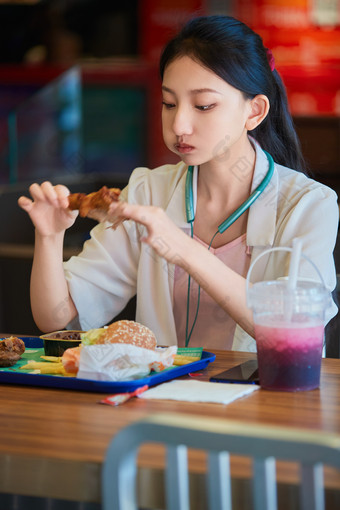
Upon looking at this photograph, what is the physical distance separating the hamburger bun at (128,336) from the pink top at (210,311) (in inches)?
18.4

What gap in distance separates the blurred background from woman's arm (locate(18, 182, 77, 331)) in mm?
4310

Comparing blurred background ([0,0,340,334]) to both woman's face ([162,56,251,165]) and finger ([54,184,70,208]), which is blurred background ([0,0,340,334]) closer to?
woman's face ([162,56,251,165])

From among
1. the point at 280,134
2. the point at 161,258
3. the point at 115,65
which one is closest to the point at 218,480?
the point at 161,258

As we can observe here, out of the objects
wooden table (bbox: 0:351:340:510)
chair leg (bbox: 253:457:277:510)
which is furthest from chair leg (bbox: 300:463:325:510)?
wooden table (bbox: 0:351:340:510)

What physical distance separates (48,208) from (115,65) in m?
5.60

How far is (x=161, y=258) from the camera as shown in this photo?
1.87 meters

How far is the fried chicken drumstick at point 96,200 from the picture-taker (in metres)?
1.44

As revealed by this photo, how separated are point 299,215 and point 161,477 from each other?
964 mm

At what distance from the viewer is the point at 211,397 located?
1.18 metres

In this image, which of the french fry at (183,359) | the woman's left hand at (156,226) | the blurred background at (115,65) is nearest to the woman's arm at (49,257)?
the woman's left hand at (156,226)

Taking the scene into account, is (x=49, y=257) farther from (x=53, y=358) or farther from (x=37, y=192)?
(x=53, y=358)

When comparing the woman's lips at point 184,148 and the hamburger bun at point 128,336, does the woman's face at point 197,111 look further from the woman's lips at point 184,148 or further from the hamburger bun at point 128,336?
the hamburger bun at point 128,336

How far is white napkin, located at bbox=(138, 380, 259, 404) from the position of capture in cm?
117

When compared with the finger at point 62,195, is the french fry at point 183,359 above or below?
below
